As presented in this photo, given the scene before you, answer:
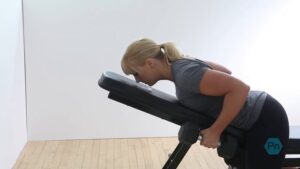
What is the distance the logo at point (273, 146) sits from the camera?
1507 millimetres

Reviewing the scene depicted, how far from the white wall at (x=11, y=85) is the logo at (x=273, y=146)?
1.45 metres

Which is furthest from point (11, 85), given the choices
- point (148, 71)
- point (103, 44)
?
point (148, 71)

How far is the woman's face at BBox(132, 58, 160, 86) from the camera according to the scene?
4.82 feet

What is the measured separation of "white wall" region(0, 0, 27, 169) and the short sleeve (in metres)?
1.16

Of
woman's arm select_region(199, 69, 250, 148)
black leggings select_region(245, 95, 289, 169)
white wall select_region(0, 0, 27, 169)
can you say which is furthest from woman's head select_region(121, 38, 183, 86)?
white wall select_region(0, 0, 27, 169)

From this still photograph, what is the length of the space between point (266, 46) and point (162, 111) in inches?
72.0

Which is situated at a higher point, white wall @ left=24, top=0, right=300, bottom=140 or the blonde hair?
the blonde hair

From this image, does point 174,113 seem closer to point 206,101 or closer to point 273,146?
point 206,101

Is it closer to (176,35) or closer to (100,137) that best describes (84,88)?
(100,137)

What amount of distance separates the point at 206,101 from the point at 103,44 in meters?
1.51

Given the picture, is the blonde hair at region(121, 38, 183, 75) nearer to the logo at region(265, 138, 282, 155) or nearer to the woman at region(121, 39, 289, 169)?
the woman at region(121, 39, 289, 169)

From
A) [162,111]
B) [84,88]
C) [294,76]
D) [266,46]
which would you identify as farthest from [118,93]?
[294,76]

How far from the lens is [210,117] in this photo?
4.96 ft

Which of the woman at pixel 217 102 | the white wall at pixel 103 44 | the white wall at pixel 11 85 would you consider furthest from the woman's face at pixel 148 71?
the white wall at pixel 103 44
